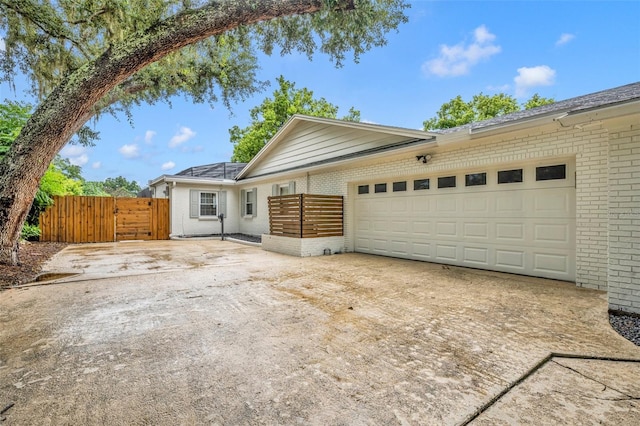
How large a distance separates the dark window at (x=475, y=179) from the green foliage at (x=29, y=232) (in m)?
13.1

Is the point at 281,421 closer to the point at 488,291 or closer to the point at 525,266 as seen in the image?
the point at 488,291

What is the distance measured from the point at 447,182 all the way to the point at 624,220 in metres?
3.31

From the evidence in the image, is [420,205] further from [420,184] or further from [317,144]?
[317,144]

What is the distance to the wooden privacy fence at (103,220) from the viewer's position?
11.2 metres

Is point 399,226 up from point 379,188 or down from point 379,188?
down

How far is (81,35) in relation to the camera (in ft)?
22.5

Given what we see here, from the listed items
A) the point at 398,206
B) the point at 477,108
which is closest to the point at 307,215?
the point at 398,206

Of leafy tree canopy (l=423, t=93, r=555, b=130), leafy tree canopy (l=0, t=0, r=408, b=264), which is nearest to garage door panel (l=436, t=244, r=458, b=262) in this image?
leafy tree canopy (l=0, t=0, r=408, b=264)

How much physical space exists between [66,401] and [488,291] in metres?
4.86

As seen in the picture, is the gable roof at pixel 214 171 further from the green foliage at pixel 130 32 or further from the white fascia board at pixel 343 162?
the green foliage at pixel 130 32

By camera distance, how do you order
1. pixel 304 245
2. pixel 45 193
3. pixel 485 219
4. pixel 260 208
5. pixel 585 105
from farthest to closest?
pixel 260 208 < pixel 45 193 < pixel 304 245 < pixel 485 219 < pixel 585 105

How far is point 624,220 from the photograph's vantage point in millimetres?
3654

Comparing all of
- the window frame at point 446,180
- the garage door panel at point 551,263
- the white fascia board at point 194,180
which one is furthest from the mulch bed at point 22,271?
the garage door panel at point 551,263

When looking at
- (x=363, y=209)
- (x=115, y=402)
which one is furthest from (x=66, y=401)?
(x=363, y=209)
